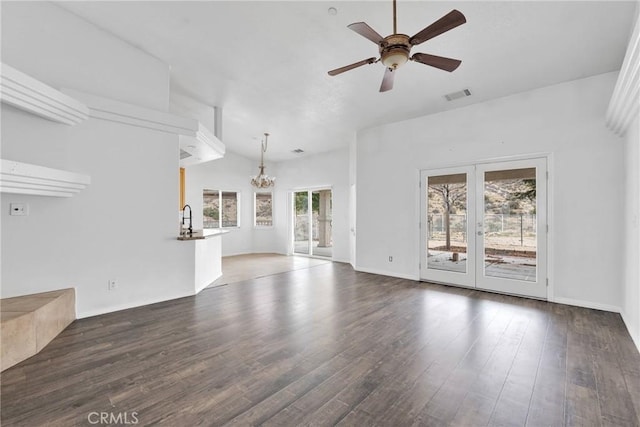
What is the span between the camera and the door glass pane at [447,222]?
17.2 feet

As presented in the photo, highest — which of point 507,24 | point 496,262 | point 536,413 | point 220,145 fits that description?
point 507,24

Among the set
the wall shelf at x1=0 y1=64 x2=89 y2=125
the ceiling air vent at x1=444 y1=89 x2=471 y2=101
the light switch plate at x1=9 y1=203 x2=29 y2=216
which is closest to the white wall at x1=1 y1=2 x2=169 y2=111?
the wall shelf at x1=0 y1=64 x2=89 y2=125

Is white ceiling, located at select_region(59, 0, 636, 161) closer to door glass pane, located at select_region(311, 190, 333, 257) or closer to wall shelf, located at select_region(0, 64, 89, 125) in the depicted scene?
wall shelf, located at select_region(0, 64, 89, 125)

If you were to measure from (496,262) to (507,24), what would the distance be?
346cm

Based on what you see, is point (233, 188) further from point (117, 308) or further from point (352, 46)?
point (352, 46)

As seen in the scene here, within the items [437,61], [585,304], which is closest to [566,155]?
[585,304]

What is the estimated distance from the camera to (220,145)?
228 inches

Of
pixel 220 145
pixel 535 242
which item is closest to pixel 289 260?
pixel 220 145

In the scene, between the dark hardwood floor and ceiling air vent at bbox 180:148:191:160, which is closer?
the dark hardwood floor

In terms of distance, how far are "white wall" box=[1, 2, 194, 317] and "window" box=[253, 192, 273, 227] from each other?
5.51m

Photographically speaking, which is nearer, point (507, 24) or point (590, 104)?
point (507, 24)

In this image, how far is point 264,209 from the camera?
10.2 m

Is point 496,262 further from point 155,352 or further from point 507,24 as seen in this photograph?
point 155,352

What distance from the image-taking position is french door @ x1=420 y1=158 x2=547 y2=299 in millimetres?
4523
